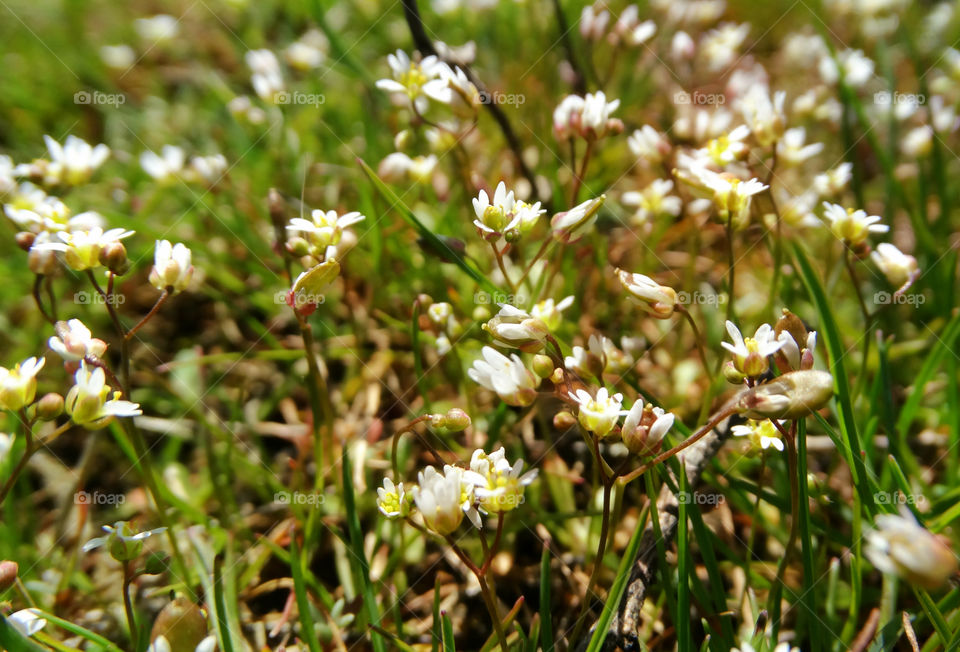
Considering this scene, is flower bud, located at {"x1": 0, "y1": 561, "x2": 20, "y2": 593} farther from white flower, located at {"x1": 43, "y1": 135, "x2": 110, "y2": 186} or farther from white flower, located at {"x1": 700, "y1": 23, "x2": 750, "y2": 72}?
white flower, located at {"x1": 700, "y1": 23, "x2": 750, "y2": 72}

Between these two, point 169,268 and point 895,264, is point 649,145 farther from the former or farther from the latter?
point 169,268

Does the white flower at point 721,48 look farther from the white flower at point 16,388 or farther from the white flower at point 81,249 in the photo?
the white flower at point 16,388

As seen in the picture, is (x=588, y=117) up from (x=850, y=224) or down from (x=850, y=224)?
up

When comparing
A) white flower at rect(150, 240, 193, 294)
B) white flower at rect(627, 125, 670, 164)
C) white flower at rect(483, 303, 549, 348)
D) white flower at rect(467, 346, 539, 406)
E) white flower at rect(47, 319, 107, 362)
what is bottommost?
white flower at rect(467, 346, 539, 406)

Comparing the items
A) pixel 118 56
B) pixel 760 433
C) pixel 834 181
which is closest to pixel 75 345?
pixel 760 433

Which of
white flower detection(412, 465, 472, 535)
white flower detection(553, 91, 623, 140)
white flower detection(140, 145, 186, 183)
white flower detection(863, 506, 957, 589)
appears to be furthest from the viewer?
white flower detection(140, 145, 186, 183)

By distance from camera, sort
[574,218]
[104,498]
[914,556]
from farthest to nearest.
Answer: [104,498], [574,218], [914,556]

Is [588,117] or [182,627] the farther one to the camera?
[588,117]

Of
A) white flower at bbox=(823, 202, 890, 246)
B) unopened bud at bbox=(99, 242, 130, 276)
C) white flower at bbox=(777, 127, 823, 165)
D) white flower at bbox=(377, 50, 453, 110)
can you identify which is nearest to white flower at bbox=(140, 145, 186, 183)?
white flower at bbox=(377, 50, 453, 110)
